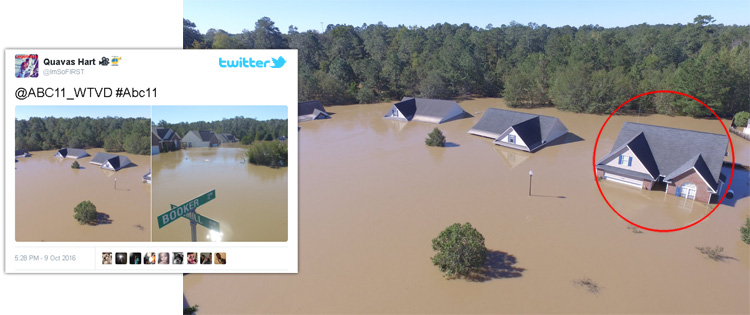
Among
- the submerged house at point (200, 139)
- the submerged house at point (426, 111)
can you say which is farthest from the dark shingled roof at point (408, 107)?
the submerged house at point (200, 139)

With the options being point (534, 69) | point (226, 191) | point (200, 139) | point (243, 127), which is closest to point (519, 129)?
point (534, 69)

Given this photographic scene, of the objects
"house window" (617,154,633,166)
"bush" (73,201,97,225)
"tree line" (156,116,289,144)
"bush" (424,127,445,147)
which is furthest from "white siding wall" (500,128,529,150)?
"tree line" (156,116,289,144)

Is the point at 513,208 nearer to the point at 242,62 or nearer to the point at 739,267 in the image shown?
the point at 739,267

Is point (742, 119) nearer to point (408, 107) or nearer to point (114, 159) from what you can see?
point (408, 107)

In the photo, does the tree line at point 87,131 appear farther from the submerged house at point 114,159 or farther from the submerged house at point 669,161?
the submerged house at point 669,161

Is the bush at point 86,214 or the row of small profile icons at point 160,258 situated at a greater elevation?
the row of small profile icons at point 160,258

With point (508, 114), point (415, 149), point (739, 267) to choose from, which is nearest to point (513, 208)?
point (739, 267)

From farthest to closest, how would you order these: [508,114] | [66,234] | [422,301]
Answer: [508,114] → [66,234] → [422,301]
